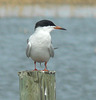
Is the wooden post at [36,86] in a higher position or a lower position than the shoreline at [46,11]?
higher

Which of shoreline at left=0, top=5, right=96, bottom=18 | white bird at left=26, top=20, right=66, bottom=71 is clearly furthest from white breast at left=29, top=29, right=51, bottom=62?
shoreline at left=0, top=5, right=96, bottom=18

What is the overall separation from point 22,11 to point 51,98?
976 inches

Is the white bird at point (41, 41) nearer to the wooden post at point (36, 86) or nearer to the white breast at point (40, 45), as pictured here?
the white breast at point (40, 45)

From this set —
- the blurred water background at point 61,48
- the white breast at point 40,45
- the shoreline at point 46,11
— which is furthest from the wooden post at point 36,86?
the shoreline at point 46,11

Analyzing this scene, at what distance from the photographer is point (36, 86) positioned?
15.4ft

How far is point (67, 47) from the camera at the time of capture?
17.9m

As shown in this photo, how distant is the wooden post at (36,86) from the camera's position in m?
4.69

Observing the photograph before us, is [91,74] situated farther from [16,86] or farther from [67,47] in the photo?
[67,47]

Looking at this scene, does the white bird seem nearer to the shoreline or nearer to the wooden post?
the wooden post

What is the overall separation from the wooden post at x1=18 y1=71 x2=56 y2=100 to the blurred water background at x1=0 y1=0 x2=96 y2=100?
583 centimetres

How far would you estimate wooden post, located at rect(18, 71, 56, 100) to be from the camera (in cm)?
469

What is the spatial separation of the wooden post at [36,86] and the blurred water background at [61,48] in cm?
583

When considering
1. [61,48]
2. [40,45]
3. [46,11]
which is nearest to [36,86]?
[40,45]

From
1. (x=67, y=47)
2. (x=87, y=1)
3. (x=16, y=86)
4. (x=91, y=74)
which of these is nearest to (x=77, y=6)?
(x=87, y=1)
